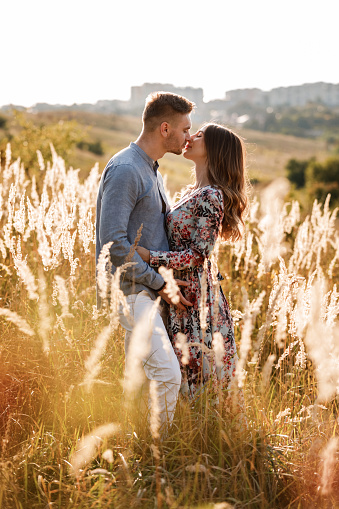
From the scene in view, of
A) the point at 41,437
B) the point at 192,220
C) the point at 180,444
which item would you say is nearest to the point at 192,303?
the point at 192,220

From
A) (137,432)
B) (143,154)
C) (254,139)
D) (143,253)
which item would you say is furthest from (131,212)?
(254,139)

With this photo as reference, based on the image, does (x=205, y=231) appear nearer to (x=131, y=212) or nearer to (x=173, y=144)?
(x=131, y=212)

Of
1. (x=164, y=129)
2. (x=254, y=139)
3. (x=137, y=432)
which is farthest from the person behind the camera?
(x=254, y=139)

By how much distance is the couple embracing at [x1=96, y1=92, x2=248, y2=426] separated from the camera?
280 centimetres

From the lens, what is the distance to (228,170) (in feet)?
10.5

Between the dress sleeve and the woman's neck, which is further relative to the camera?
the woman's neck

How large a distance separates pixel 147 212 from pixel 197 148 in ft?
2.17

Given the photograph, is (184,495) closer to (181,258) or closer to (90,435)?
(90,435)

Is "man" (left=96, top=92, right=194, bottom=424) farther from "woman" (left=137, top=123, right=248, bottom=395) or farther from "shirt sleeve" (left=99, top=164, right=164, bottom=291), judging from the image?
"woman" (left=137, top=123, right=248, bottom=395)

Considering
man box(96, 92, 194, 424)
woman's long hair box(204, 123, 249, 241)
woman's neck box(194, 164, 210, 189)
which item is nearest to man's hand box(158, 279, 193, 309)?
man box(96, 92, 194, 424)

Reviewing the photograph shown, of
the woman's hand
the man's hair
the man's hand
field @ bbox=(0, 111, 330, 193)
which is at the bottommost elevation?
the man's hand

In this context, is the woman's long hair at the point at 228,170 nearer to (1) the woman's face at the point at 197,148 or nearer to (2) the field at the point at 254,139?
(1) the woman's face at the point at 197,148

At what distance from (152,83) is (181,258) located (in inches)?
5980

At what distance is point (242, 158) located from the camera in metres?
3.29
